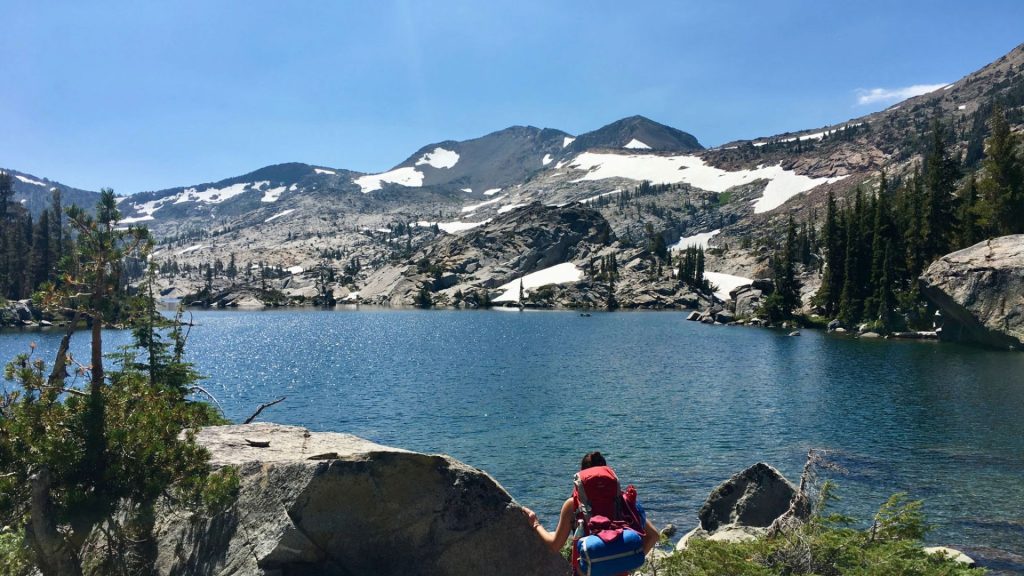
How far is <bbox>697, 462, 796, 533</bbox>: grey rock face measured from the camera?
55.9ft

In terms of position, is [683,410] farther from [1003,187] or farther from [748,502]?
[1003,187]

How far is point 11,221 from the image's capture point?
541 ft

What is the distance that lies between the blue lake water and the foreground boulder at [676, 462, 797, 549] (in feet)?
7.87

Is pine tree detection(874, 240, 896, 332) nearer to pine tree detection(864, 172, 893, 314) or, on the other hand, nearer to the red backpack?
pine tree detection(864, 172, 893, 314)

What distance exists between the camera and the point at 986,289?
62.6m

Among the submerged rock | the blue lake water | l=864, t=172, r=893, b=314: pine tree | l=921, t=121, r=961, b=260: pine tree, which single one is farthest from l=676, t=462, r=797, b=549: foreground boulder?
l=921, t=121, r=961, b=260: pine tree

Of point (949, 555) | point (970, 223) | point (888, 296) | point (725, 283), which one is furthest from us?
point (725, 283)

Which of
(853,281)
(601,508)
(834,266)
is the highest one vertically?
(834,266)

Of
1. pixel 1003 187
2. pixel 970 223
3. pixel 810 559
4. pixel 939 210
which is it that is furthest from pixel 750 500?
pixel 939 210

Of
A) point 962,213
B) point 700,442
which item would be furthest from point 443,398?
point 962,213

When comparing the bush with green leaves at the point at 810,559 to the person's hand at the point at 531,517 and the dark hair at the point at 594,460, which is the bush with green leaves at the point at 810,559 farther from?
the dark hair at the point at 594,460

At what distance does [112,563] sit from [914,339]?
8718 cm

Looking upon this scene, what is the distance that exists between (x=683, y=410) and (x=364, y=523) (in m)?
31.6

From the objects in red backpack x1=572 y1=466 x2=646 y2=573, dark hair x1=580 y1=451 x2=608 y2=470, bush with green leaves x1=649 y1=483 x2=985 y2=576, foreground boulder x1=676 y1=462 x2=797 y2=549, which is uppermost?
dark hair x1=580 y1=451 x2=608 y2=470
